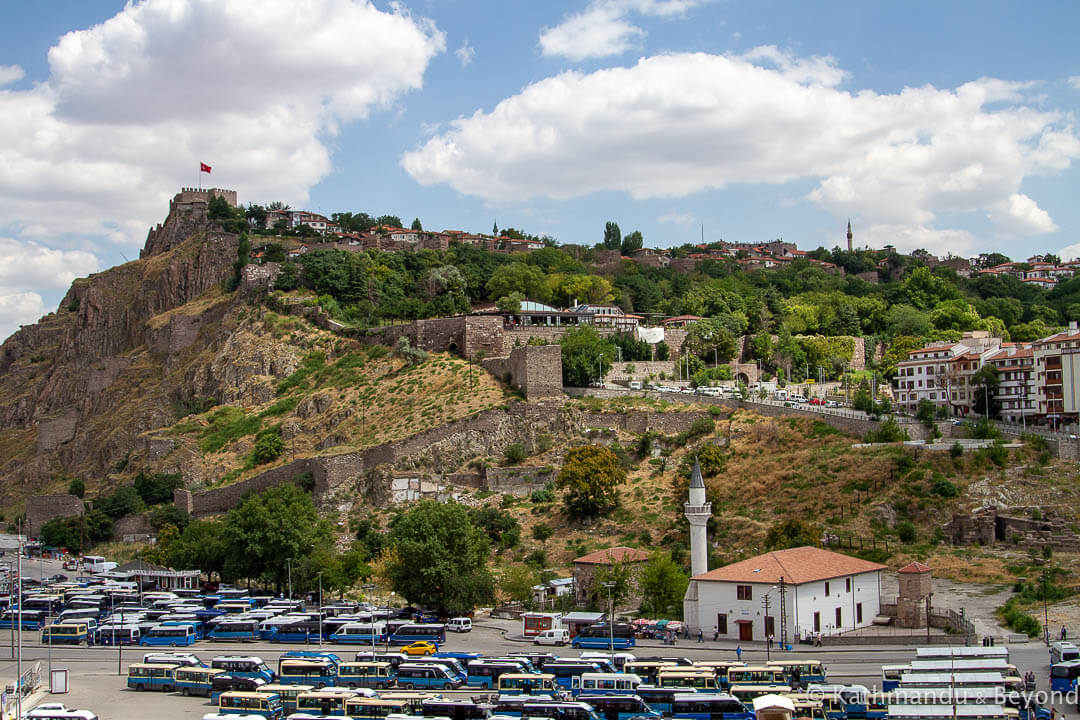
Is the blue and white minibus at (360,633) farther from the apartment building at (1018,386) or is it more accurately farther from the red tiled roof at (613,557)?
the apartment building at (1018,386)

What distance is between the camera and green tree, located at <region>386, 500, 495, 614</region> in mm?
47000

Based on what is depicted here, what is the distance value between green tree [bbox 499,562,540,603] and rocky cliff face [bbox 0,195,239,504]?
137ft

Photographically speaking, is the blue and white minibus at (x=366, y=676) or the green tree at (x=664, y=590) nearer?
the blue and white minibus at (x=366, y=676)

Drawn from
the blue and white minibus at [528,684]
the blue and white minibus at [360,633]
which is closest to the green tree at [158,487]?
the blue and white minibus at [360,633]

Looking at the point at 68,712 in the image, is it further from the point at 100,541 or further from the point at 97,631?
the point at 100,541

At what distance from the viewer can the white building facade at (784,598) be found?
40.2 m

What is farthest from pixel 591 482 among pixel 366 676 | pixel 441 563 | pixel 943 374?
pixel 943 374

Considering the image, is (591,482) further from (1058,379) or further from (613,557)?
(1058,379)

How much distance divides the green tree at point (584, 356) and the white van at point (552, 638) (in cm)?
2958

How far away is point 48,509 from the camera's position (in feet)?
245

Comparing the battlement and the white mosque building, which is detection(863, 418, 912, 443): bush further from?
the battlement

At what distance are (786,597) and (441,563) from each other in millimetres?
14417

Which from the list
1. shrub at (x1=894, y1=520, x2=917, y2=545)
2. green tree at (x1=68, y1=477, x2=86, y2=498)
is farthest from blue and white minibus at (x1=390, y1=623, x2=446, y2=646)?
green tree at (x1=68, y1=477, x2=86, y2=498)

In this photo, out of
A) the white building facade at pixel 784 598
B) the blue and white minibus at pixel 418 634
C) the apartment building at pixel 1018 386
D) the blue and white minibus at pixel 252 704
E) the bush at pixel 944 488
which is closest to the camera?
the blue and white minibus at pixel 252 704
